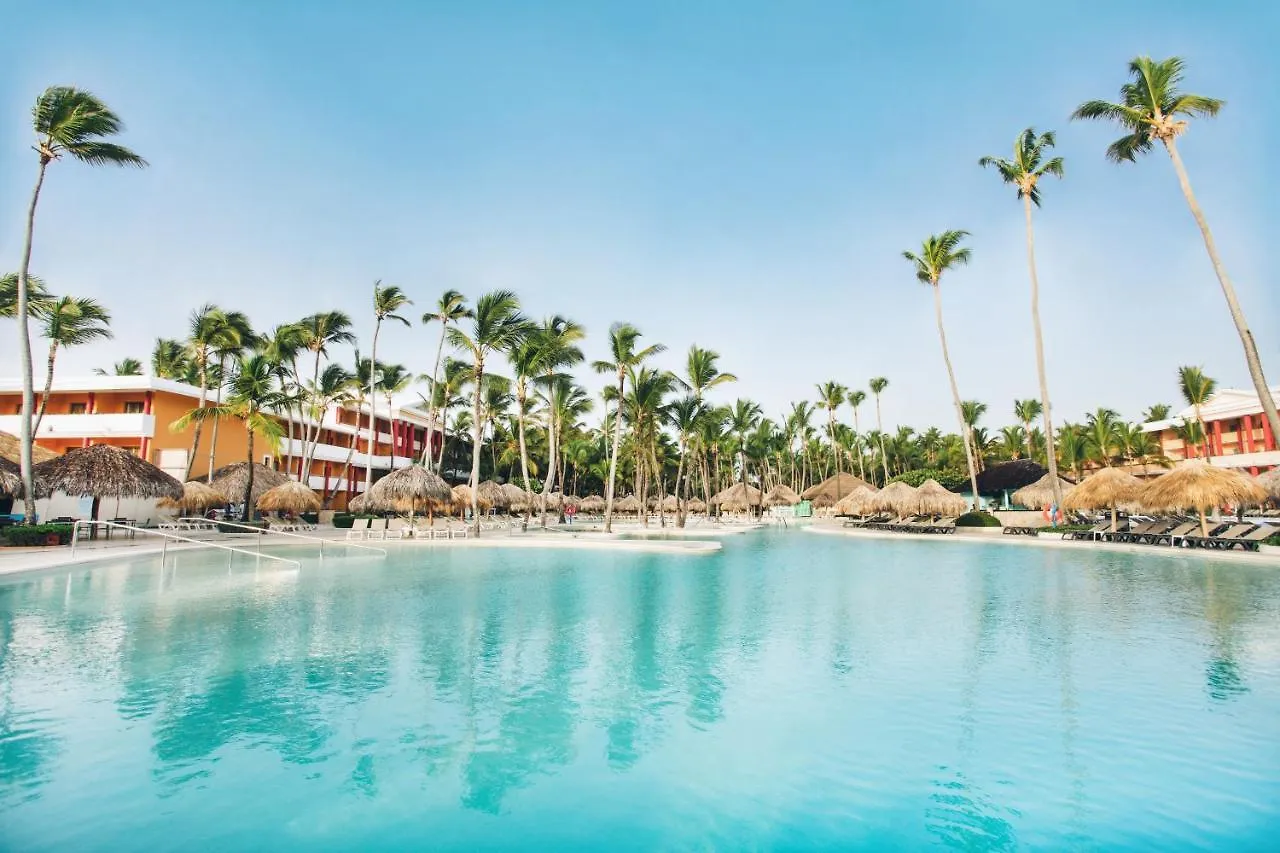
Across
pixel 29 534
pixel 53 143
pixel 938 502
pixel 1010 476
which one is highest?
pixel 53 143

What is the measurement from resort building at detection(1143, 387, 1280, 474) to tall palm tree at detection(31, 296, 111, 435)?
200 feet

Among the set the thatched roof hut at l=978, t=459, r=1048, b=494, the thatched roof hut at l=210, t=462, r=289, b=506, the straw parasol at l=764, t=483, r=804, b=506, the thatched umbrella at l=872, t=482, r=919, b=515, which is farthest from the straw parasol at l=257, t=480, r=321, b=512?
the thatched roof hut at l=978, t=459, r=1048, b=494

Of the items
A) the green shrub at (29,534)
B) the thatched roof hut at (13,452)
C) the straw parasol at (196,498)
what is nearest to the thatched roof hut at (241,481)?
the straw parasol at (196,498)

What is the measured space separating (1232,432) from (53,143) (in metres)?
65.6

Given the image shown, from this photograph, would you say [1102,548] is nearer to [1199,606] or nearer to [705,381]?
[1199,606]

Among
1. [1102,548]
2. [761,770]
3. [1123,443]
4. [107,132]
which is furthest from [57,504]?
[1123,443]

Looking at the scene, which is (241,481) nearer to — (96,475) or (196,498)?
(196,498)

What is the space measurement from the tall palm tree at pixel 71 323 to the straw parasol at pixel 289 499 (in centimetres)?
858

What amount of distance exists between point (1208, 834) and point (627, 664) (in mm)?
5108

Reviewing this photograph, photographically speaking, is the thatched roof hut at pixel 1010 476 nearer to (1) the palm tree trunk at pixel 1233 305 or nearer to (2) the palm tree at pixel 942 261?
(2) the palm tree at pixel 942 261

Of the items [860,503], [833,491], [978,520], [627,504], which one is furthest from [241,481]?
[833,491]

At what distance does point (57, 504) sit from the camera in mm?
26250

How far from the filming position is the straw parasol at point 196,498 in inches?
1086

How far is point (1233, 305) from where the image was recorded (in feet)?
55.0
